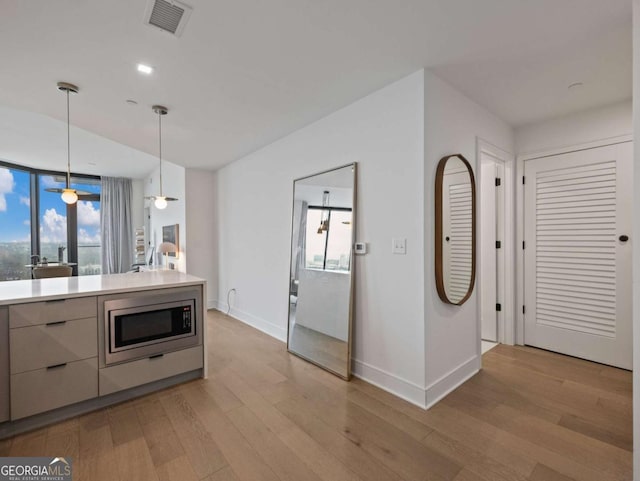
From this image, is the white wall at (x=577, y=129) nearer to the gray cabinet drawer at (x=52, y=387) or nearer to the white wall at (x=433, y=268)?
the white wall at (x=433, y=268)

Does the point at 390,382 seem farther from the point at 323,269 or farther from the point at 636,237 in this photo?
the point at 636,237

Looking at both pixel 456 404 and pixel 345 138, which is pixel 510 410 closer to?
pixel 456 404

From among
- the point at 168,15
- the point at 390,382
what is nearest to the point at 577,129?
the point at 390,382

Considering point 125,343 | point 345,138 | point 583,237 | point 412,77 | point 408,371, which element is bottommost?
point 408,371

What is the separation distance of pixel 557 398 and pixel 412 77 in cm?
271

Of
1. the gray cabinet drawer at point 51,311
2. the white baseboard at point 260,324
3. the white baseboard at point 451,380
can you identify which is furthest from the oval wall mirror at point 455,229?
the gray cabinet drawer at point 51,311

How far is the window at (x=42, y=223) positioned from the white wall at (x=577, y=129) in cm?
670

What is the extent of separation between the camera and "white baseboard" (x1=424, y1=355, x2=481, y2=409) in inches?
88.4

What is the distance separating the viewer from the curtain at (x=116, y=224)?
716 cm

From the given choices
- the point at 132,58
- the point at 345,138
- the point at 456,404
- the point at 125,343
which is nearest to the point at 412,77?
the point at 345,138

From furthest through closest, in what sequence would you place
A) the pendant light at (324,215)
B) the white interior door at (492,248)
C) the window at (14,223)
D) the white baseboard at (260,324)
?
the window at (14,223), the white baseboard at (260,324), the white interior door at (492,248), the pendant light at (324,215)

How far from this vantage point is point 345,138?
2832 millimetres

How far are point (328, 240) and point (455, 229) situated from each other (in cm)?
115

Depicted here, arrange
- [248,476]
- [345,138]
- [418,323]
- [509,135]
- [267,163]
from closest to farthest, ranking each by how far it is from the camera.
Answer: [248,476] → [418,323] → [345,138] → [509,135] → [267,163]
